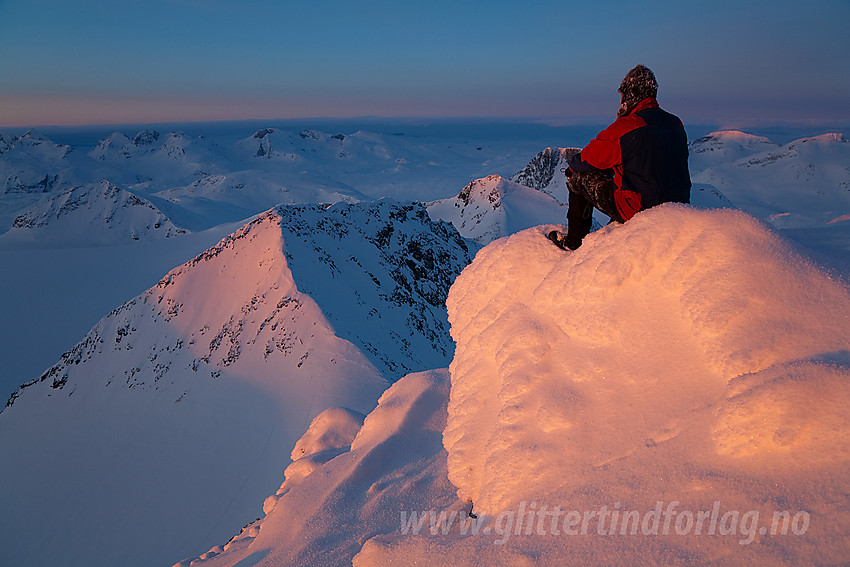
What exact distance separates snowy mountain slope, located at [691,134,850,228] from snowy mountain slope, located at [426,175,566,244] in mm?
58373

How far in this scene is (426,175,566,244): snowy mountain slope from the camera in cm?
7325

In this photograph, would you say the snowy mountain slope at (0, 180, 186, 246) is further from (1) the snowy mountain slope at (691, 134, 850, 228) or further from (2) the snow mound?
(1) the snowy mountain slope at (691, 134, 850, 228)

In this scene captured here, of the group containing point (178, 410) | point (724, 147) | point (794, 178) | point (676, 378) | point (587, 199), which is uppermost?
point (724, 147)

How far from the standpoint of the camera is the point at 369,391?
59.7 ft

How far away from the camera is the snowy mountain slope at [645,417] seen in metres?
2.57

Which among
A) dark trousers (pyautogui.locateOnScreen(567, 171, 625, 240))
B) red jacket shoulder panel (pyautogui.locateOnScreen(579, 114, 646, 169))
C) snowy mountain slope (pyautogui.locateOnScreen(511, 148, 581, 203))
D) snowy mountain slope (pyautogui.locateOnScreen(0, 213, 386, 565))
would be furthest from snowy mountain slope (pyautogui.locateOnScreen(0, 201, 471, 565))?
snowy mountain slope (pyautogui.locateOnScreen(511, 148, 581, 203))

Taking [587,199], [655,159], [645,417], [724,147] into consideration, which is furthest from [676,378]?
[724,147]

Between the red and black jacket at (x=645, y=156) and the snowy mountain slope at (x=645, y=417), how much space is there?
37cm

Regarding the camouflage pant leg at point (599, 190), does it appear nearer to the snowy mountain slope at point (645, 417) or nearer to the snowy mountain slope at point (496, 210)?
the snowy mountain slope at point (645, 417)

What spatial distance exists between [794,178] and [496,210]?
3917 inches

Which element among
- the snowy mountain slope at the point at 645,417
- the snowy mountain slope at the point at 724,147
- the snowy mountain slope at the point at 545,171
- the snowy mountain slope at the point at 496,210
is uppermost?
the snowy mountain slope at the point at 724,147

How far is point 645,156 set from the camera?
4.16m

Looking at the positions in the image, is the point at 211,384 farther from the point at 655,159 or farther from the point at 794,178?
the point at 794,178

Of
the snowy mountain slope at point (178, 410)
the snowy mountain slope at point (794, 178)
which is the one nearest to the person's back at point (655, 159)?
the snowy mountain slope at point (178, 410)
